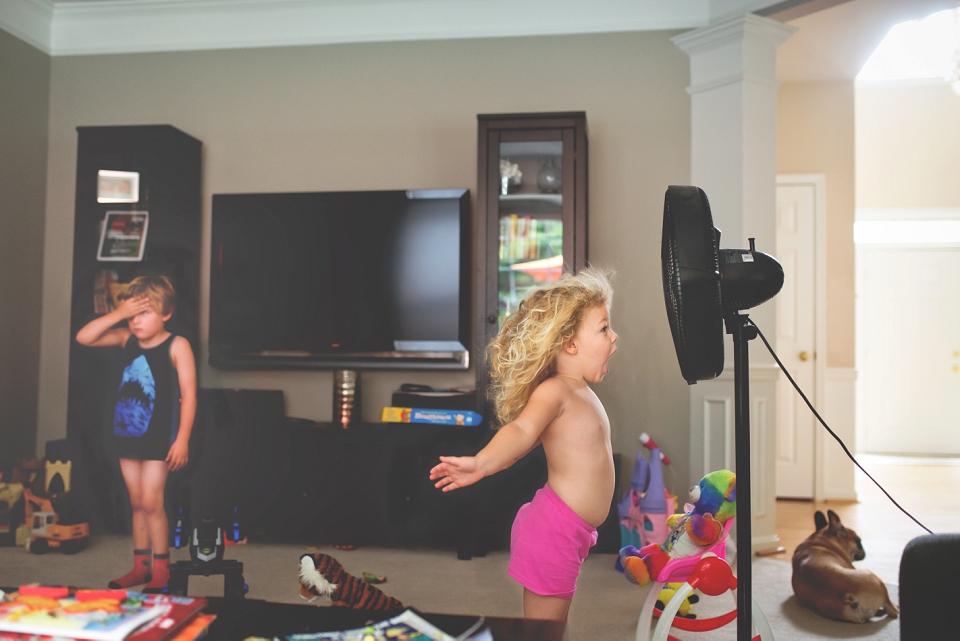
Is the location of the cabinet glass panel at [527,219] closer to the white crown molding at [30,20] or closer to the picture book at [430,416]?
the picture book at [430,416]

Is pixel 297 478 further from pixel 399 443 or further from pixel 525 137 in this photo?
pixel 525 137

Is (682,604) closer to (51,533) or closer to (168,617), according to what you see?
(168,617)

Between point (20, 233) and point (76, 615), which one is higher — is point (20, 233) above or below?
above

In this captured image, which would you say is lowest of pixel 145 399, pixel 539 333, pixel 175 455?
pixel 175 455

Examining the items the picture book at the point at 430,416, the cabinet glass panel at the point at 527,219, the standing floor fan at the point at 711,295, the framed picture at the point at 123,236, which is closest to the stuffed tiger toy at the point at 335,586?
the standing floor fan at the point at 711,295

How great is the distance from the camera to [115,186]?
131 inches

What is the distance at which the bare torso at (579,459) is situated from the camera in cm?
141

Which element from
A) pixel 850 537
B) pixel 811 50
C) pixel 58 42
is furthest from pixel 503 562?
pixel 58 42

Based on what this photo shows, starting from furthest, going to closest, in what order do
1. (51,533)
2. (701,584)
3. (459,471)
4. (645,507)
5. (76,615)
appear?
(51,533)
(645,507)
(701,584)
(459,471)
(76,615)

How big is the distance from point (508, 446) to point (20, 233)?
11.6 ft

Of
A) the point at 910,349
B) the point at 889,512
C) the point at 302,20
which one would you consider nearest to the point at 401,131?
the point at 302,20

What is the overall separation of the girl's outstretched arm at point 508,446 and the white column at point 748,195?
1933mm

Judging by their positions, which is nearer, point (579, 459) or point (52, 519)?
point (579, 459)

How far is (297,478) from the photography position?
3078 millimetres
